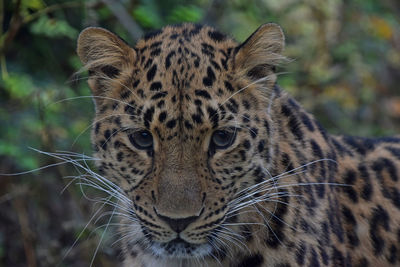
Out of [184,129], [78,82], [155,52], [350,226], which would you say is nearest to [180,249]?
[184,129]

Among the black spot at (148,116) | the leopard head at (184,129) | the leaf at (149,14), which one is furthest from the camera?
the leaf at (149,14)

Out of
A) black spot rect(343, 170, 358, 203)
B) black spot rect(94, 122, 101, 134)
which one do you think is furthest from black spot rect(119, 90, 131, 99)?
black spot rect(343, 170, 358, 203)

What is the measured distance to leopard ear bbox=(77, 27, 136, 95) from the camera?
4855mm

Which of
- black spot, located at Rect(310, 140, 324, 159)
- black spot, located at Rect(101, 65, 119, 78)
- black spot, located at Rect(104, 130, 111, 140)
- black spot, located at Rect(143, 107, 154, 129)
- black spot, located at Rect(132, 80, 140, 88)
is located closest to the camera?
black spot, located at Rect(143, 107, 154, 129)

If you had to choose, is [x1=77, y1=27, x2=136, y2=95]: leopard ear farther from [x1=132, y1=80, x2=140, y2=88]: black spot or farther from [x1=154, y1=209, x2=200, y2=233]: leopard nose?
[x1=154, y1=209, x2=200, y2=233]: leopard nose

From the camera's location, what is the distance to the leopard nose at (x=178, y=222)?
4.23m

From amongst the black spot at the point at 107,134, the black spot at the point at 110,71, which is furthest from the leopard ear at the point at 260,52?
the black spot at the point at 107,134

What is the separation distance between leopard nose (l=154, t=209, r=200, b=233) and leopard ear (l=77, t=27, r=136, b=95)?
1.27 meters

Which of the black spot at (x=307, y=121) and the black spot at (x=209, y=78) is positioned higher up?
the black spot at (x=209, y=78)

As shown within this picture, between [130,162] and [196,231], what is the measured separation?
767mm

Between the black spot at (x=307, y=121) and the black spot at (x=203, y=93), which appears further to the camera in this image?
the black spot at (x=307, y=121)

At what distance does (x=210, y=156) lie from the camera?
4.52 m

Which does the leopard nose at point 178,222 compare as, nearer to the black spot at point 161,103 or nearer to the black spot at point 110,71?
the black spot at point 161,103

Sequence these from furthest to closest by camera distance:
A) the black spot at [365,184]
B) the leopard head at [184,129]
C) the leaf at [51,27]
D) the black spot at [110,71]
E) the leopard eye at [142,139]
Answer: the leaf at [51,27], the black spot at [365,184], the black spot at [110,71], the leopard eye at [142,139], the leopard head at [184,129]
